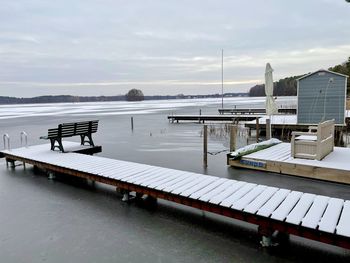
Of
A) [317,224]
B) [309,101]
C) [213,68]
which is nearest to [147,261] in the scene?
[317,224]

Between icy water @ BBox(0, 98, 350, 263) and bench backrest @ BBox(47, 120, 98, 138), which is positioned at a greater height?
bench backrest @ BBox(47, 120, 98, 138)

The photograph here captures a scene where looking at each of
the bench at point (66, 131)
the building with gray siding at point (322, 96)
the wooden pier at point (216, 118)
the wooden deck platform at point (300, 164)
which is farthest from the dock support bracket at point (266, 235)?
the wooden pier at point (216, 118)

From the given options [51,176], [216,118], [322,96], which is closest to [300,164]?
[51,176]

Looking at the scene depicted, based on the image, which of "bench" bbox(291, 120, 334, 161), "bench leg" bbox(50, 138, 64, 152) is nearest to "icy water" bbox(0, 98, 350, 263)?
"bench" bbox(291, 120, 334, 161)

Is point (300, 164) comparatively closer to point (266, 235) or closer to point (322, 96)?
point (266, 235)

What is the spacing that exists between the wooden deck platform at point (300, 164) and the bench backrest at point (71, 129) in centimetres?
459

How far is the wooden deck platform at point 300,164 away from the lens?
21.6ft

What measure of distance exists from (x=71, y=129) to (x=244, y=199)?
20.8 feet

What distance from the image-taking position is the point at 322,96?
13141 millimetres

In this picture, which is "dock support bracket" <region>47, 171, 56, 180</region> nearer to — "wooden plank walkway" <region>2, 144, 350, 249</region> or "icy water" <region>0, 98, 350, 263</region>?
"icy water" <region>0, 98, 350, 263</region>

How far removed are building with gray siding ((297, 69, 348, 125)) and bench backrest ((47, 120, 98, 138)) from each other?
9.33 metres

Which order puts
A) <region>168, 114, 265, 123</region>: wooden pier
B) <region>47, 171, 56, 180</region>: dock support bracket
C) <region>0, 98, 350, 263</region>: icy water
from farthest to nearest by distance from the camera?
<region>168, 114, 265, 123</region>: wooden pier → <region>47, 171, 56, 180</region>: dock support bracket → <region>0, 98, 350, 263</region>: icy water

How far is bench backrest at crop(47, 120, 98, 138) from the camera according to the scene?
28.2 ft

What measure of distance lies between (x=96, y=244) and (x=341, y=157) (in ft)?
20.9
